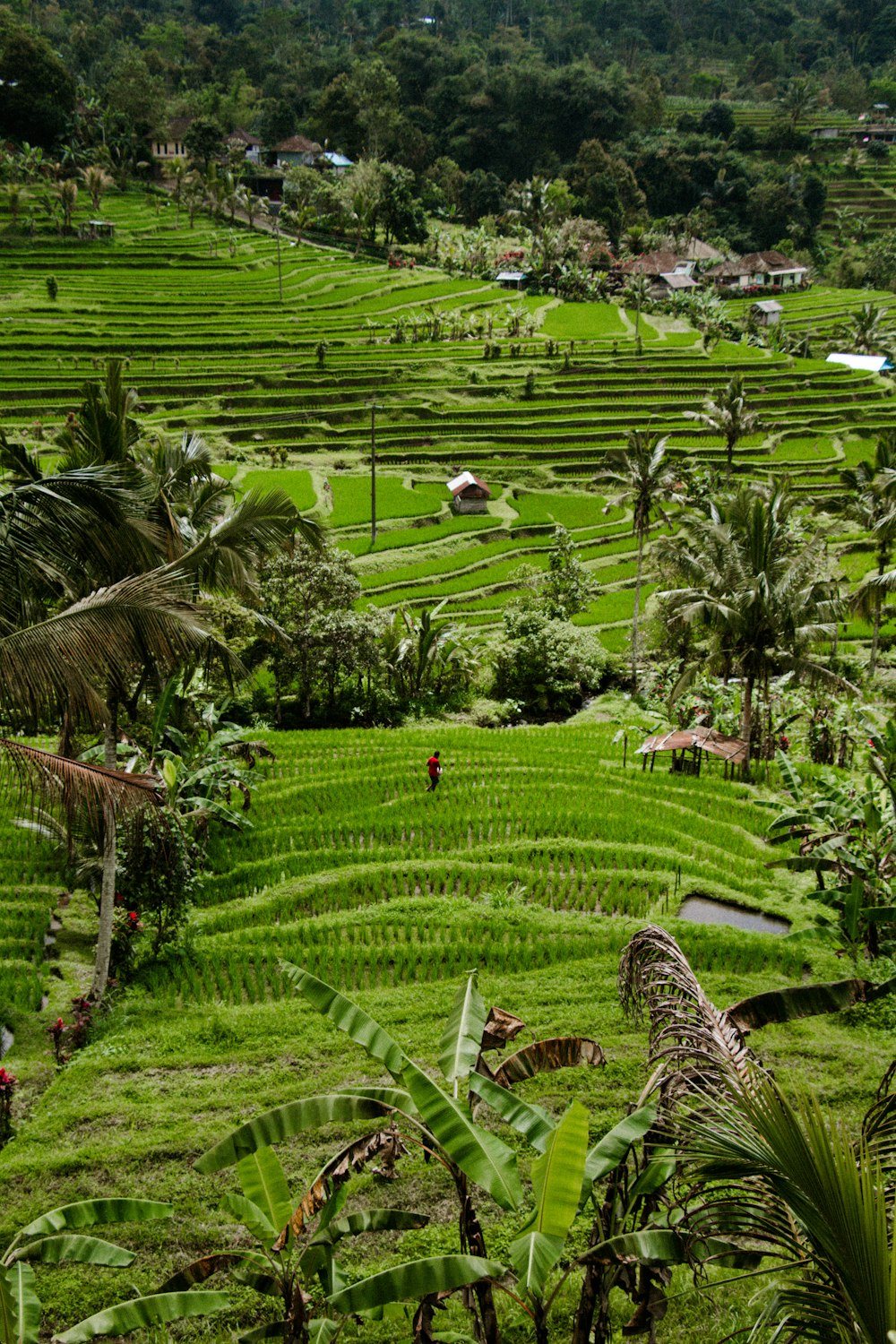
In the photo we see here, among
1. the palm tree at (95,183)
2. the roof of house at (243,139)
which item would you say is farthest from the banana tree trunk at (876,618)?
the roof of house at (243,139)

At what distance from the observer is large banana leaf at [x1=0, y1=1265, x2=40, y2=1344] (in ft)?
15.2

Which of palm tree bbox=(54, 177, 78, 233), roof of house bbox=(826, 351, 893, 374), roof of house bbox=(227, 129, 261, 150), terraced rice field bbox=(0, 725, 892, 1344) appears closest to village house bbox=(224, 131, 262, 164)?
roof of house bbox=(227, 129, 261, 150)

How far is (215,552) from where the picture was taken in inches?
416

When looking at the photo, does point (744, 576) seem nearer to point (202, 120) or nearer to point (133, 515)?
point (133, 515)

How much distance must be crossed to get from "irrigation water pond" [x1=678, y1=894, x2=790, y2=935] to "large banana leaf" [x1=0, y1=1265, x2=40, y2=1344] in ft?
24.1

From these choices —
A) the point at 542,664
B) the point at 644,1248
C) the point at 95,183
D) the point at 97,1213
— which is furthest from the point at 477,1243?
the point at 95,183

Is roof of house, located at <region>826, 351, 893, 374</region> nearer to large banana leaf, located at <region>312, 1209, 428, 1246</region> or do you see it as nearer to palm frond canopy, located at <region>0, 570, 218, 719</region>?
palm frond canopy, located at <region>0, 570, 218, 719</region>

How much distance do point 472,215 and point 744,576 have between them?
72775 mm

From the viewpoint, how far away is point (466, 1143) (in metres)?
4.57

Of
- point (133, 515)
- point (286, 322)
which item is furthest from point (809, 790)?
point (286, 322)

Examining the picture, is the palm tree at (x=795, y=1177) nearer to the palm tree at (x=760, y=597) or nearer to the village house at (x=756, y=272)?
the palm tree at (x=760, y=597)

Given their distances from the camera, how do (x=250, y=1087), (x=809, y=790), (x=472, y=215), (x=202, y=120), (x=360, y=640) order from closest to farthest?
(x=250, y=1087), (x=809, y=790), (x=360, y=640), (x=202, y=120), (x=472, y=215)

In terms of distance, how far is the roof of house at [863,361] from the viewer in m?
53.6

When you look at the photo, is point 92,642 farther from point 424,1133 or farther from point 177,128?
point 177,128
